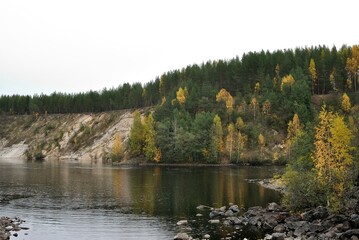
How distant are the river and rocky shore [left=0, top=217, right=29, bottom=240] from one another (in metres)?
1.01

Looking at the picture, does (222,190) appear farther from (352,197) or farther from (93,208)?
(352,197)

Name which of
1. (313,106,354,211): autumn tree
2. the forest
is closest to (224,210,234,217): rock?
(313,106,354,211): autumn tree

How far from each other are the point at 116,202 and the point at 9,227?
2256cm

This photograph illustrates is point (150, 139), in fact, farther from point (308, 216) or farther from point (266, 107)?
point (308, 216)

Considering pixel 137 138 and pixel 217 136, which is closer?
pixel 217 136

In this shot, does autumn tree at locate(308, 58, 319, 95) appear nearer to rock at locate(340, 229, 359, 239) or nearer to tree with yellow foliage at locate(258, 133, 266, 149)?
tree with yellow foliage at locate(258, 133, 266, 149)

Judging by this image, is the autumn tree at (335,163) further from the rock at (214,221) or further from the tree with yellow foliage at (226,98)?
the tree with yellow foliage at (226,98)

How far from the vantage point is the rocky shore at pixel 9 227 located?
4544 centimetres

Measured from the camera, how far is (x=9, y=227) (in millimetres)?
49719

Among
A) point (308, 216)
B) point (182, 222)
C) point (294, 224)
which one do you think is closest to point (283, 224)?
point (294, 224)

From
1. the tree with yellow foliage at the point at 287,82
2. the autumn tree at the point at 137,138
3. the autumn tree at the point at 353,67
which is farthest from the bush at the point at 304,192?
the autumn tree at the point at 353,67

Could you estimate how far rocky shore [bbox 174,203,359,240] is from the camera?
141 ft

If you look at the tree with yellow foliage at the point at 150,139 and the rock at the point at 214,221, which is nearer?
the rock at the point at 214,221

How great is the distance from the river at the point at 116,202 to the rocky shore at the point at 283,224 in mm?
3055
